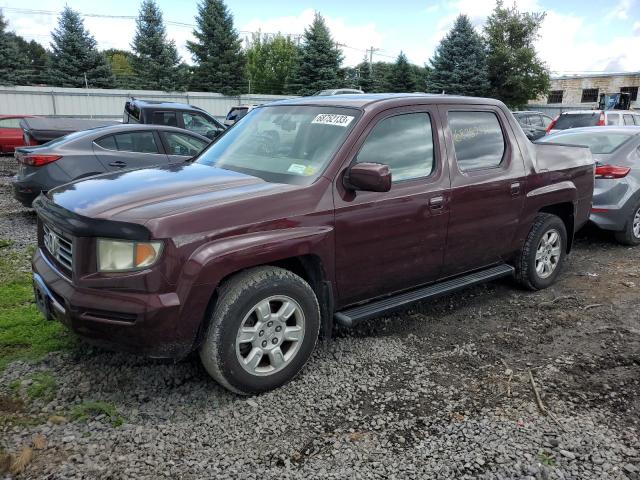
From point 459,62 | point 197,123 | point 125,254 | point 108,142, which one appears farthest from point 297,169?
point 459,62

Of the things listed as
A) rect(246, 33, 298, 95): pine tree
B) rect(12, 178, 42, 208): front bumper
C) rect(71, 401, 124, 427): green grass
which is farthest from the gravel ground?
rect(246, 33, 298, 95): pine tree

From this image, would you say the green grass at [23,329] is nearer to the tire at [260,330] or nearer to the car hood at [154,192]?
the car hood at [154,192]

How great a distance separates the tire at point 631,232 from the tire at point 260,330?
5.34m

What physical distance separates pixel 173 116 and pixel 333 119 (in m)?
8.36

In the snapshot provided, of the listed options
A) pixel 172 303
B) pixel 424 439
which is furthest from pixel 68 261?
pixel 424 439

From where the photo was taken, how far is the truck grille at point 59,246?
120 inches

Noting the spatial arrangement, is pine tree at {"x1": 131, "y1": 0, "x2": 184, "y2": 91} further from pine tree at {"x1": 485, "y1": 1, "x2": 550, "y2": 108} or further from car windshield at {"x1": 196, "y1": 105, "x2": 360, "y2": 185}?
car windshield at {"x1": 196, "y1": 105, "x2": 360, "y2": 185}

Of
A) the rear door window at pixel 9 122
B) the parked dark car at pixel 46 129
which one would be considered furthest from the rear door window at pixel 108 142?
the rear door window at pixel 9 122

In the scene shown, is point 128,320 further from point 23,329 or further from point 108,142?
point 108,142

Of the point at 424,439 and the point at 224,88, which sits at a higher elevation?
the point at 224,88

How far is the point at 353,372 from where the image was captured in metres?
3.59

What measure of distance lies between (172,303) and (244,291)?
1.37 feet

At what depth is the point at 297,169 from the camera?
3.54 m

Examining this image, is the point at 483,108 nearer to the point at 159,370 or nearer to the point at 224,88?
the point at 159,370
